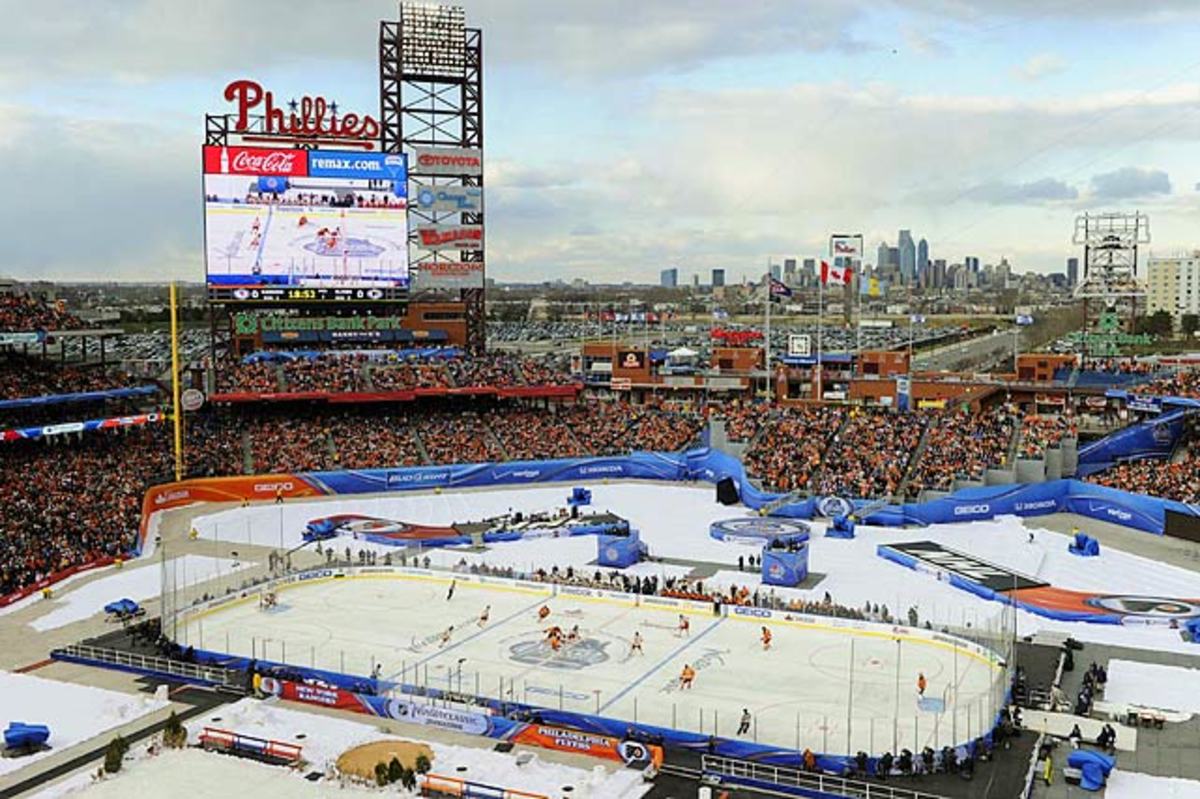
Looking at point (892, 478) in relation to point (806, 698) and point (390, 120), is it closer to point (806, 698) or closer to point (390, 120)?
point (806, 698)

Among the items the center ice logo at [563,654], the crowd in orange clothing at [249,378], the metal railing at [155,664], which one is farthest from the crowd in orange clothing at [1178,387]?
the crowd in orange clothing at [249,378]

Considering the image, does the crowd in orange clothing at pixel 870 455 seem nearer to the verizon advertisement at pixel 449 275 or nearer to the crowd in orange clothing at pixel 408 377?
the crowd in orange clothing at pixel 408 377

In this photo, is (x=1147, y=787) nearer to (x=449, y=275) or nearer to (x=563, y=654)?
(x=563, y=654)

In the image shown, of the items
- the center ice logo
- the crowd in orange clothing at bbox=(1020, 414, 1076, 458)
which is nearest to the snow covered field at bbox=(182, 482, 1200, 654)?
the crowd in orange clothing at bbox=(1020, 414, 1076, 458)

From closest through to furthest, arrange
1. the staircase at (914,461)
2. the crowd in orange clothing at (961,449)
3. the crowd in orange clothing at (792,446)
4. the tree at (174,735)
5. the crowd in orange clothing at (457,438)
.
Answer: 1. the tree at (174,735)
2. the staircase at (914,461)
3. the crowd in orange clothing at (961,449)
4. the crowd in orange clothing at (792,446)
5. the crowd in orange clothing at (457,438)

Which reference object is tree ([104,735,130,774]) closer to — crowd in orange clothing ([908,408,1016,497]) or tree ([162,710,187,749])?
tree ([162,710,187,749])

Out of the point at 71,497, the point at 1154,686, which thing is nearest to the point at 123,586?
the point at 71,497
